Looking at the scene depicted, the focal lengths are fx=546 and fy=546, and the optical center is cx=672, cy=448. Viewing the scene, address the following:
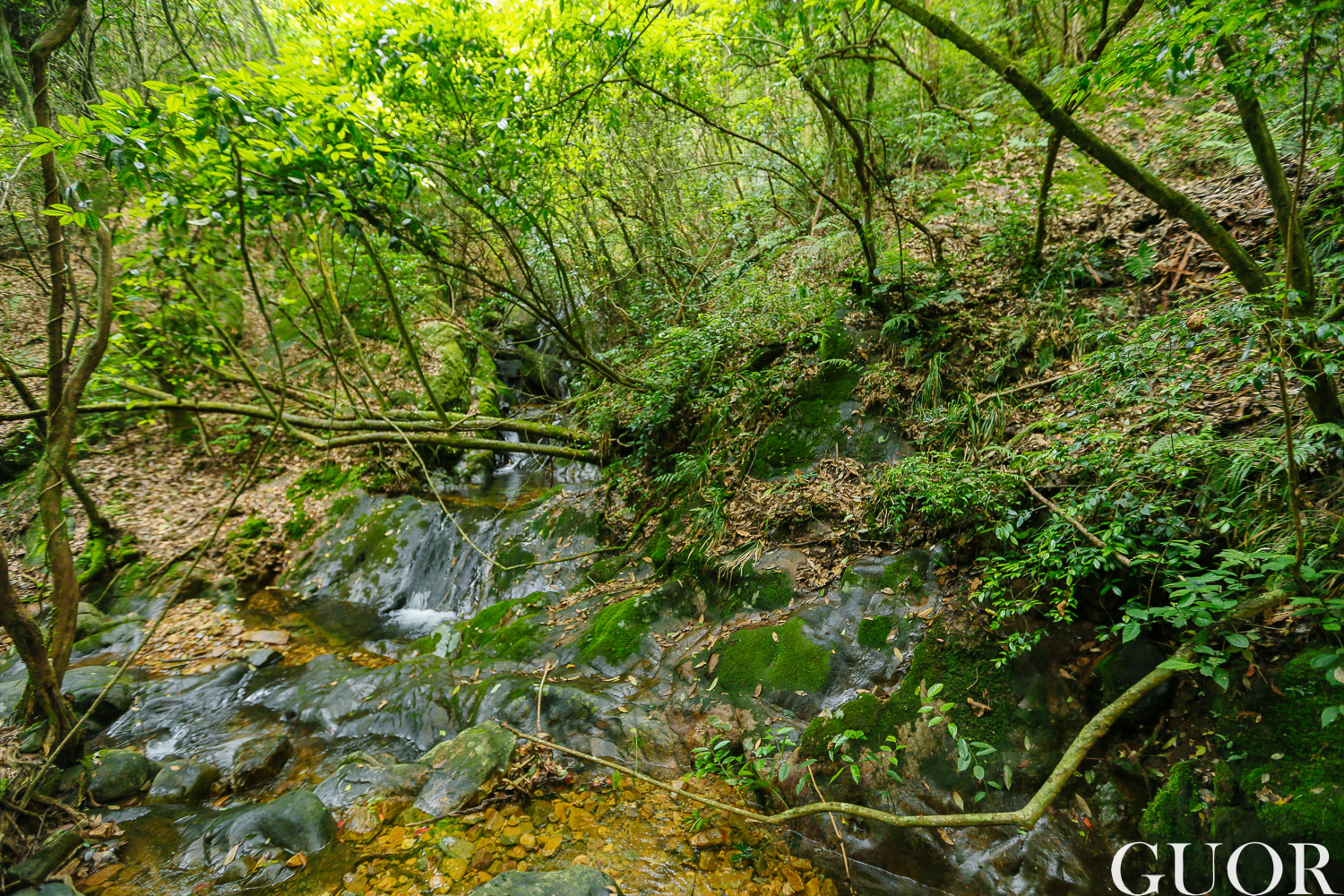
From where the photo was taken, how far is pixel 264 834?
12.5 ft

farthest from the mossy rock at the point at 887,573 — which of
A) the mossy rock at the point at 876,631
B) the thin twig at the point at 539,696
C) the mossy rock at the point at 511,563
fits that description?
the mossy rock at the point at 511,563

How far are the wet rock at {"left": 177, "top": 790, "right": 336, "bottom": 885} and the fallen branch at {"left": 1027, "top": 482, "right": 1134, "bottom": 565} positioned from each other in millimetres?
5143

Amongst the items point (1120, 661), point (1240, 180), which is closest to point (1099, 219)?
point (1240, 180)

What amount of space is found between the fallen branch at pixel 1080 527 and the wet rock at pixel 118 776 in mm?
7094

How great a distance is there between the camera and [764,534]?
16.0 feet

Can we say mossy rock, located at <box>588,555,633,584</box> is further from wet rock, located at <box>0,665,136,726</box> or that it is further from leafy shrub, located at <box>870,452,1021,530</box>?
wet rock, located at <box>0,665,136,726</box>

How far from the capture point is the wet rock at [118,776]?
4340 millimetres

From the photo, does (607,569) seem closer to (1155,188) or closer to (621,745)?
(621,745)

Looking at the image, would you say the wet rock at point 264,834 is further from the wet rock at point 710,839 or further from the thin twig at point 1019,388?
the thin twig at point 1019,388

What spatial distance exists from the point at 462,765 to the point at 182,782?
251 cm

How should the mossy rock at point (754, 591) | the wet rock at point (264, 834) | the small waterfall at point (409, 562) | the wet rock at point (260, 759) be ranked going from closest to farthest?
the wet rock at point (264, 834)
the mossy rock at point (754, 591)
the wet rock at point (260, 759)
the small waterfall at point (409, 562)

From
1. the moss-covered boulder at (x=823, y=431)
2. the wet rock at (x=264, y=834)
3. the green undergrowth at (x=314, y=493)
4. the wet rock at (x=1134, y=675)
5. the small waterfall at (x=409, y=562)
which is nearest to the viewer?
the wet rock at (x=1134, y=675)

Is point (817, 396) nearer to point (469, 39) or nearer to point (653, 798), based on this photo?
point (653, 798)

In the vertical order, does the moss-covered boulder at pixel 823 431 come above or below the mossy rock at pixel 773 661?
above
